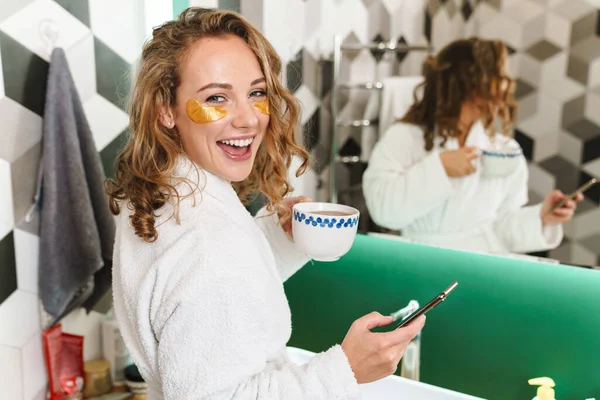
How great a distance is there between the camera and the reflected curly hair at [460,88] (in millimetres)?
1242

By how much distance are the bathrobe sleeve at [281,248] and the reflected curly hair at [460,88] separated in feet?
1.32

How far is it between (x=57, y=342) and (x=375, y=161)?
2.84 feet

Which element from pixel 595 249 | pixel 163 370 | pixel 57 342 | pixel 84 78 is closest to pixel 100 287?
pixel 57 342

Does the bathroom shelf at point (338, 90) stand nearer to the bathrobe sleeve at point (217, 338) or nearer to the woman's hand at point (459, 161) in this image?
the woman's hand at point (459, 161)

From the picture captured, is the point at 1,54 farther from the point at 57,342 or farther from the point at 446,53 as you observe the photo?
the point at 446,53

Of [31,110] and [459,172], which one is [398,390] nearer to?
[459,172]

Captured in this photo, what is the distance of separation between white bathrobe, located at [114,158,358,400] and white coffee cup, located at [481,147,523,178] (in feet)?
1.91

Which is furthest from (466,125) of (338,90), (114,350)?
(114,350)

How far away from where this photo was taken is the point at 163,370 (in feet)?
2.86

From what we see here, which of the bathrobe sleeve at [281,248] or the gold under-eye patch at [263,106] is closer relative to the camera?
the gold under-eye patch at [263,106]

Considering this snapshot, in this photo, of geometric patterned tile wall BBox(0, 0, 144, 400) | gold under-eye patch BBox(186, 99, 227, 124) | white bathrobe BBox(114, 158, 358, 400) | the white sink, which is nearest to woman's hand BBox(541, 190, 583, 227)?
the white sink

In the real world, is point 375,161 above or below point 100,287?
above

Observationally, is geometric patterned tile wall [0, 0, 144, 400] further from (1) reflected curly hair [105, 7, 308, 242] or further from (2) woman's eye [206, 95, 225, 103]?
(2) woman's eye [206, 95, 225, 103]

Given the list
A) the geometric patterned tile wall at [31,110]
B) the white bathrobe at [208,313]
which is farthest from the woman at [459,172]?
the geometric patterned tile wall at [31,110]
